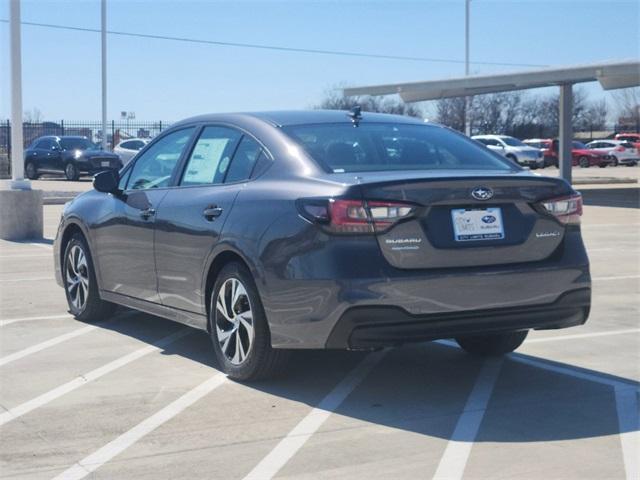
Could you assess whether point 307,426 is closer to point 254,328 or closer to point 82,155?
point 254,328

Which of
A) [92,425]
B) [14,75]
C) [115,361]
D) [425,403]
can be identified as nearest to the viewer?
[92,425]

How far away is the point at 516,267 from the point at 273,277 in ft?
4.34

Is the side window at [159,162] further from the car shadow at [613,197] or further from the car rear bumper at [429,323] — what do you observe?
the car shadow at [613,197]

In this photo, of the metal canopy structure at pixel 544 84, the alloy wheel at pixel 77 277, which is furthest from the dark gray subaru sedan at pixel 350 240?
the metal canopy structure at pixel 544 84

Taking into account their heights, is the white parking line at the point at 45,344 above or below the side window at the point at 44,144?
below

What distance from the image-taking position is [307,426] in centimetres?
533

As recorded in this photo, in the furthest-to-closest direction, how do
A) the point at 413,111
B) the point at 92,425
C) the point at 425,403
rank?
the point at 413,111
the point at 425,403
the point at 92,425

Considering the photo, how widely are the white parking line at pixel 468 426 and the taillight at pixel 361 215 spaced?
1.09 meters

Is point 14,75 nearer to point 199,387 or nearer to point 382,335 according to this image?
point 199,387

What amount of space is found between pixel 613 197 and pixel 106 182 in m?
20.9

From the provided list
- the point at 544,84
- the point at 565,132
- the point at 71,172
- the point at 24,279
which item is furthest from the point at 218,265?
the point at 71,172

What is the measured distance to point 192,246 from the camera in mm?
6527

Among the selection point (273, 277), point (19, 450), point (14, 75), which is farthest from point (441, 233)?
point (14, 75)

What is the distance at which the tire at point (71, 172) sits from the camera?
3366cm
